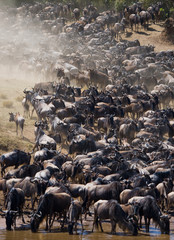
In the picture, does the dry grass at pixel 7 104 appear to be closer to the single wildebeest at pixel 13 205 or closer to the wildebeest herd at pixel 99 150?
the wildebeest herd at pixel 99 150

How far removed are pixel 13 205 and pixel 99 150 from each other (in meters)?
9.29

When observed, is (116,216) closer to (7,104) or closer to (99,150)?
(99,150)

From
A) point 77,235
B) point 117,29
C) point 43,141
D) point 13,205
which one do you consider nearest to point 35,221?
point 13,205

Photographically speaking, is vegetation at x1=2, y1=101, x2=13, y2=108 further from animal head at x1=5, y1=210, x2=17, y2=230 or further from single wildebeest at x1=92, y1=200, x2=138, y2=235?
single wildebeest at x1=92, y1=200, x2=138, y2=235

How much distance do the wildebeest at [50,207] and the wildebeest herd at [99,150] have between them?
0.04 meters

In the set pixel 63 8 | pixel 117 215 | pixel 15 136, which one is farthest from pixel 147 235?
pixel 63 8

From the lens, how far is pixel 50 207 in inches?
690

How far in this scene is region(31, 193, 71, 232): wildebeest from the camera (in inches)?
683

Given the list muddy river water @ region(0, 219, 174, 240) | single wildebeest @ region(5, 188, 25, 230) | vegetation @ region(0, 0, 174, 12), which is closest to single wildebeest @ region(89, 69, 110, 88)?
single wildebeest @ region(5, 188, 25, 230)

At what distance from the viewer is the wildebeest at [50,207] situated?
1736 centimetres

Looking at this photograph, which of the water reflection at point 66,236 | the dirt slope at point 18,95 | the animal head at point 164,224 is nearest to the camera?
the water reflection at point 66,236

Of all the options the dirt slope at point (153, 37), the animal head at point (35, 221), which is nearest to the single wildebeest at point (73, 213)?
the animal head at point (35, 221)

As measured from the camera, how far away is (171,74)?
51.0 metres

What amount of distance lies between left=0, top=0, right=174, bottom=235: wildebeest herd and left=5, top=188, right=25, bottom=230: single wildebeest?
0.04 meters
